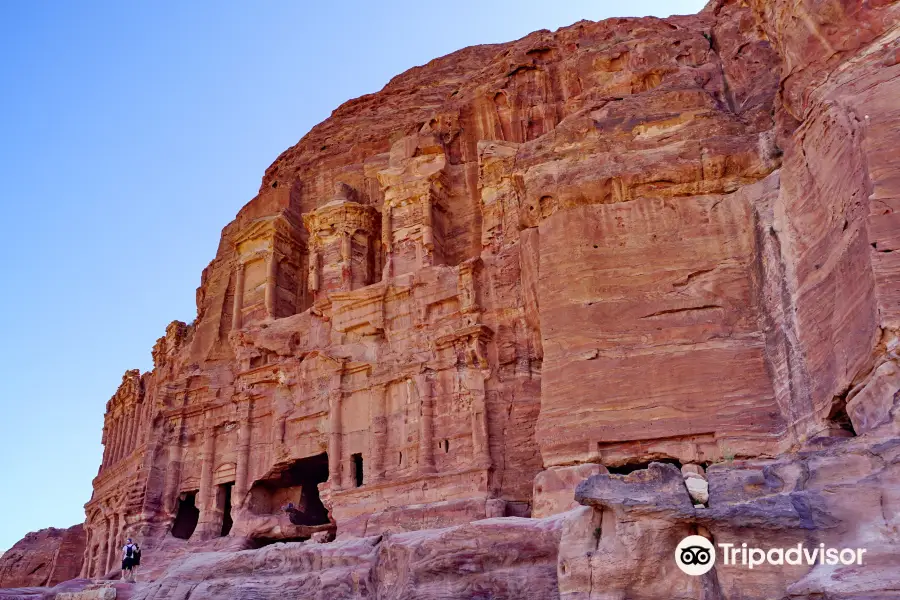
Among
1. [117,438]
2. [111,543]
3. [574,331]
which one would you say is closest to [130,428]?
[117,438]

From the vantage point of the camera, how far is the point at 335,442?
2503 centimetres

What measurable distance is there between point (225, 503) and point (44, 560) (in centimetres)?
1481

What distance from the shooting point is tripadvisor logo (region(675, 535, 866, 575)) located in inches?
345

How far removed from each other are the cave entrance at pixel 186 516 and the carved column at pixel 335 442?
27.4 ft

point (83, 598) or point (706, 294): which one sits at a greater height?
point (706, 294)

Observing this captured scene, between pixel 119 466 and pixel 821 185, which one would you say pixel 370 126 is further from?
pixel 821 185

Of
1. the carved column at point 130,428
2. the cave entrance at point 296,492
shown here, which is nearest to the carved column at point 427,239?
the cave entrance at point 296,492

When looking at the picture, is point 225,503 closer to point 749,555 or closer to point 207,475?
point 207,475

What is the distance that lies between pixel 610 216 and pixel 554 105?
11.4 metres

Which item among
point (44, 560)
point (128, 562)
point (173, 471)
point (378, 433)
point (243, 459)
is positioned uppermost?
point (173, 471)

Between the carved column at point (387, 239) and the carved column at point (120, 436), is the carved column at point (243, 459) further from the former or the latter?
the carved column at point (120, 436)

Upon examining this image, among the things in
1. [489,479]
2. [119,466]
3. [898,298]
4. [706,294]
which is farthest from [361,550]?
[119,466]

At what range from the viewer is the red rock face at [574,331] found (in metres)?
11.0

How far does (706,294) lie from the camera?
52.7 feet
